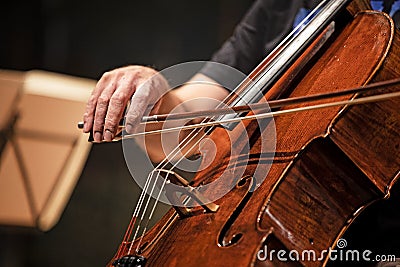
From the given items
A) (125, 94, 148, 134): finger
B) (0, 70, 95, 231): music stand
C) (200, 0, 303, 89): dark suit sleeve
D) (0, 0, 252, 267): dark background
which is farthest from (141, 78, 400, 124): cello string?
(0, 0, 252, 267): dark background

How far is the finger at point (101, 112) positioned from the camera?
0.76 metres

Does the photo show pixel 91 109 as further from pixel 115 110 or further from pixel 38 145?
pixel 38 145

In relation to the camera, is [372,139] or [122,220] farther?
[122,220]

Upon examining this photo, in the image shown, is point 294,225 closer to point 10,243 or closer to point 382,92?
point 382,92

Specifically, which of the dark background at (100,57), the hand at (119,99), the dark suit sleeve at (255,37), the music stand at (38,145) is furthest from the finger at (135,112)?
the dark background at (100,57)

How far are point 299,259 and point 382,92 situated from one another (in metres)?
0.22

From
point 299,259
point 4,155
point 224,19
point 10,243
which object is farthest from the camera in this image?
point 10,243

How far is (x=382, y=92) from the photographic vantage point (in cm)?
65

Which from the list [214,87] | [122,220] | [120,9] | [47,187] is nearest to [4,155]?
[47,187]

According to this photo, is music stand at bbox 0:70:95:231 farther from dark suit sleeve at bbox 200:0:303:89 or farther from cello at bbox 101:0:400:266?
cello at bbox 101:0:400:266

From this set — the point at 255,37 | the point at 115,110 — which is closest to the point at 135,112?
the point at 115,110

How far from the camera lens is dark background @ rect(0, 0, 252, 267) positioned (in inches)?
96.1

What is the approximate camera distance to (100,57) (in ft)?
8.34

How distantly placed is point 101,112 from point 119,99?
0.09ft
